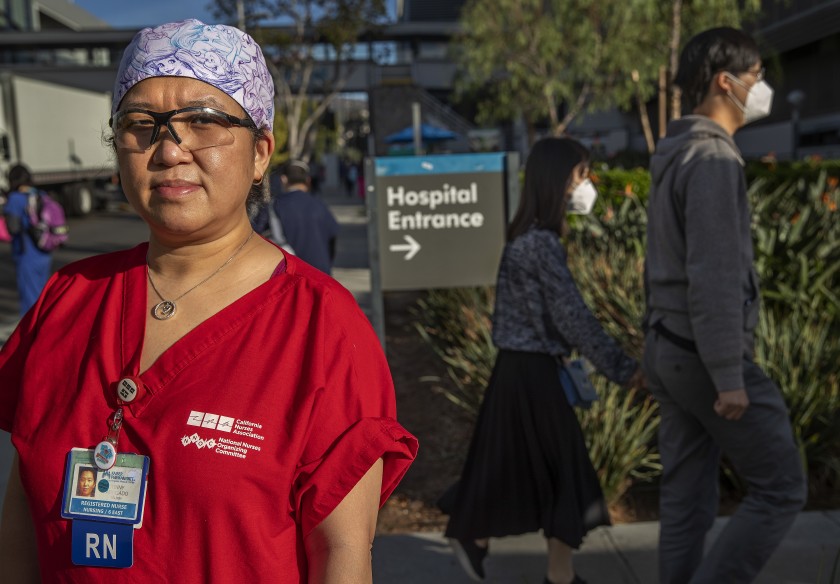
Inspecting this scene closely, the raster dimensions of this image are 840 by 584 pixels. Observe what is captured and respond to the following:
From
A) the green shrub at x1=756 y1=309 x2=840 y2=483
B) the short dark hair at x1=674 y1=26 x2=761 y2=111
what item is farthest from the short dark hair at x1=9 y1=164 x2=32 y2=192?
the short dark hair at x1=674 y1=26 x2=761 y2=111

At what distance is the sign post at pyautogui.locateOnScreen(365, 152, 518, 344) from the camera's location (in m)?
5.82

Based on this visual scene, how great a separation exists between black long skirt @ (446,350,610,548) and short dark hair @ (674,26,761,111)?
1162 mm

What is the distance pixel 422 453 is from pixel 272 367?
13.6 feet

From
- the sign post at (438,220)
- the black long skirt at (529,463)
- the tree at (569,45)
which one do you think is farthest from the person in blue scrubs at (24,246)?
the tree at (569,45)

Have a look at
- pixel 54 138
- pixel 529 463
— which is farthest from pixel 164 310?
pixel 54 138

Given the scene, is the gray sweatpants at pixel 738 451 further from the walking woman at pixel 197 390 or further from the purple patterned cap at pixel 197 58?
the purple patterned cap at pixel 197 58

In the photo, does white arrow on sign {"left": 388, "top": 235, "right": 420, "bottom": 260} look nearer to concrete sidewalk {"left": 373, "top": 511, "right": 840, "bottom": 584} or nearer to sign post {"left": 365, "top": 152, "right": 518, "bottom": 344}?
sign post {"left": 365, "top": 152, "right": 518, "bottom": 344}

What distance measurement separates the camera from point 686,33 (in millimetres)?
20281

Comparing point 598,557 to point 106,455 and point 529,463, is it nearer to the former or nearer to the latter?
point 529,463

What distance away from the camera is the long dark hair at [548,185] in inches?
141

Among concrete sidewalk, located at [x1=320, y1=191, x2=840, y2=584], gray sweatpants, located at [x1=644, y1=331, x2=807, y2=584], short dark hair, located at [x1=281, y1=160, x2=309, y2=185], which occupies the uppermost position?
short dark hair, located at [x1=281, y1=160, x2=309, y2=185]

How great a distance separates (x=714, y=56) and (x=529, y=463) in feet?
5.31

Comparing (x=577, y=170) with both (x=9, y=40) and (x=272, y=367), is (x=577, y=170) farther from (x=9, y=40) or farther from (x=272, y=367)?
(x=9, y=40)

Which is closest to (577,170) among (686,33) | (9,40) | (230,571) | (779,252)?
(230,571)
